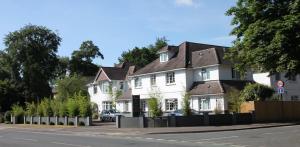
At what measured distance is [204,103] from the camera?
53.4 meters

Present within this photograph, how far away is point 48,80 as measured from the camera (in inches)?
3553

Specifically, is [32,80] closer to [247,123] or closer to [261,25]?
[247,123]

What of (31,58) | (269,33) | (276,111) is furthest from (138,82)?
(269,33)

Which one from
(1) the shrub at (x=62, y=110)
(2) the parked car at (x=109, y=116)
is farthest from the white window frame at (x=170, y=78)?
(1) the shrub at (x=62, y=110)

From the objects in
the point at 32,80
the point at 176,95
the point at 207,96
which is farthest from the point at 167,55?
the point at 32,80

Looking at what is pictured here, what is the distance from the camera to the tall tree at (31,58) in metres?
86.2

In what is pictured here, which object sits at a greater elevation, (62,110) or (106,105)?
(106,105)

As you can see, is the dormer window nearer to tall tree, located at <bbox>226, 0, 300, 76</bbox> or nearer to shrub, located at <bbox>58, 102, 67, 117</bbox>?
shrub, located at <bbox>58, 102, 67, 117</bbox>

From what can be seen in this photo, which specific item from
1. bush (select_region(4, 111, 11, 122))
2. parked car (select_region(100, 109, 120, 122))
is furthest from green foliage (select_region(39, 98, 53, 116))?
bush (select_region(4, 111, 11, 122))

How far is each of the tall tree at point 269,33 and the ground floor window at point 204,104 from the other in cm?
3026

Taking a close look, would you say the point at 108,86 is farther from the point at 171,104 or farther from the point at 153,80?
the point at 171,104

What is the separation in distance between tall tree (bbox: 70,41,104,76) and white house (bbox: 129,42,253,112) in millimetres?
48381

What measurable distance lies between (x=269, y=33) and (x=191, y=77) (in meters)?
36.4

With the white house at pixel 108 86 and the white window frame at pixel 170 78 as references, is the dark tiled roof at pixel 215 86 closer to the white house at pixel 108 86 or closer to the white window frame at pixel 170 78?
the white window frame at pixel 170 78
